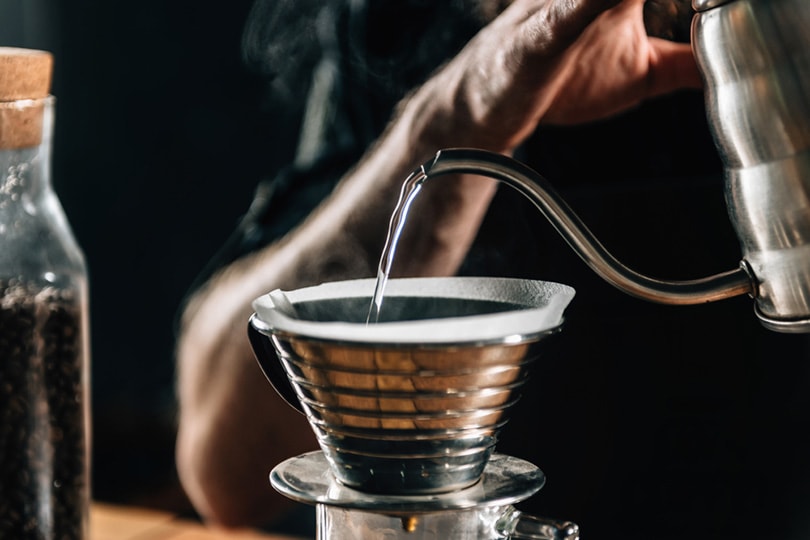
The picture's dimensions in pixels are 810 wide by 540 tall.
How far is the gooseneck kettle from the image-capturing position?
→ 62cm

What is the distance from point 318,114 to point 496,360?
0.60m

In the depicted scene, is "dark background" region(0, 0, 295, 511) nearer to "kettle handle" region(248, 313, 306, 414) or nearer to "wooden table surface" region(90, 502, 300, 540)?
"wooden table surface" region(90, 502, 300, 540)

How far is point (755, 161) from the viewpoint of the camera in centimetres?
64

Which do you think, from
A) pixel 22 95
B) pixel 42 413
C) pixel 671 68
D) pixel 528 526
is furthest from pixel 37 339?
pixel 671 68

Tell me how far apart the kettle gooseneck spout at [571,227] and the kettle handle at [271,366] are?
19cm

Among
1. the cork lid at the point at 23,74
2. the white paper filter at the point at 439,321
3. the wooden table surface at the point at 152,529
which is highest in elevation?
the cork lid at the point at 23,74

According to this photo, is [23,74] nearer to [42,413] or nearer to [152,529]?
[42,413]

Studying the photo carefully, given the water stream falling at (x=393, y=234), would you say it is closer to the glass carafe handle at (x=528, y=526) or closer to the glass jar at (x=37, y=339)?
the glass carafe handle at (x=528, y=526)

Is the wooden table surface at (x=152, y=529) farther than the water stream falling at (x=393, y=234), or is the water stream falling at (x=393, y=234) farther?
the wooden table surface at (x=152, y=529)

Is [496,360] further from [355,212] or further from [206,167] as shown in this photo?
[206,167]

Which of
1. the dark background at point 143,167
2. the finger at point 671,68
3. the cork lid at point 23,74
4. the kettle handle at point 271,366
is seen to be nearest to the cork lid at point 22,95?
the cork lid at point 23,74

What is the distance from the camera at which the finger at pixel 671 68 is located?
88 centimetres

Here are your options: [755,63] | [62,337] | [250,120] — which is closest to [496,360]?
[755,63]

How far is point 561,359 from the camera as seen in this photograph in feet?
3.24
